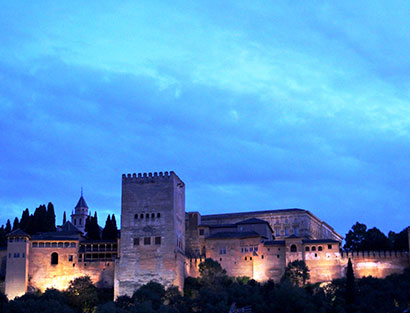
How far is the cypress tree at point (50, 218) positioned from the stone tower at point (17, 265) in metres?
13.7

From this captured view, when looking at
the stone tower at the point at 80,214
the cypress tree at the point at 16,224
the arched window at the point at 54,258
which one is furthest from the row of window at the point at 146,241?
the stone tower at the point at 80,214

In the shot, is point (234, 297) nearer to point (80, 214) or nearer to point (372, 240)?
point (372, 240)

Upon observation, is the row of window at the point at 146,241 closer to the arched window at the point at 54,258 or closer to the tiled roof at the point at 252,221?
the arched window at the point at 54,258

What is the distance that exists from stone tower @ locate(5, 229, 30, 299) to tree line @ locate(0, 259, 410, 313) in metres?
2.10

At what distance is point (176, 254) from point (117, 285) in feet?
20.8

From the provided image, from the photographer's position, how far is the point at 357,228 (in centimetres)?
8669

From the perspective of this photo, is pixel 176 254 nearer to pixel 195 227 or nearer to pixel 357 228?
pixel 195 227

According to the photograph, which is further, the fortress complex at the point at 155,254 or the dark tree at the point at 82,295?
the fortress complex at the point at 155,254

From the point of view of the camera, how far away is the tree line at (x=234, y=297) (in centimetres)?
6297

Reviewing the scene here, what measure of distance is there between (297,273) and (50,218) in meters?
32.6

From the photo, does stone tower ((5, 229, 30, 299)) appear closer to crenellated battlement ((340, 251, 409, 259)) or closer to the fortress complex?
the fortress complex

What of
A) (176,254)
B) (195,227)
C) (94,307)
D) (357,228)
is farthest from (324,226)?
(94,307)

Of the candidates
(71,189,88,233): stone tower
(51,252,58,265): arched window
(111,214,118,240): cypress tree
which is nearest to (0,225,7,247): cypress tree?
(51,252,58,265): arched window

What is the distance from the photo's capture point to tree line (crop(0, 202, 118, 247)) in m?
84.2
